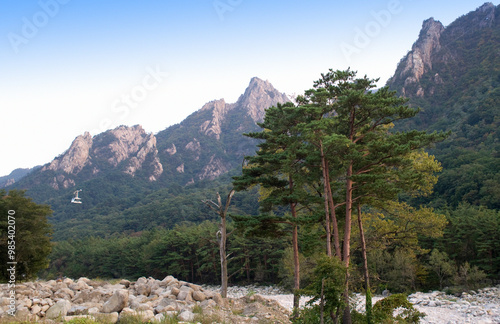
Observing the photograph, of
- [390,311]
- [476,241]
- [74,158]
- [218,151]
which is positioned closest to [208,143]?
[218,151]

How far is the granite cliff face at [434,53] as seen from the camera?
98000 millimetres

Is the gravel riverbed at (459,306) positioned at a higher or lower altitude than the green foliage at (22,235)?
lower

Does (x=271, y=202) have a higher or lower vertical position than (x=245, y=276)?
higher

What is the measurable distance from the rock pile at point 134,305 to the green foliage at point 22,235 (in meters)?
2.80

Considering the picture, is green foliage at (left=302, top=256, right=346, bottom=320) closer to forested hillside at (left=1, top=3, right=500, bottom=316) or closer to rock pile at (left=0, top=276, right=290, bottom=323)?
forested hillside at (left=1, top=3, right=500, bottom=316)

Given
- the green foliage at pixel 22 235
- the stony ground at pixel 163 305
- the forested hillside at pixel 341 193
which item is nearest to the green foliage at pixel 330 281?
the forested hillside at pixel 341 193

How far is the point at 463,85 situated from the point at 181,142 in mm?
125720

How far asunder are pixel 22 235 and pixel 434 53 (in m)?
130

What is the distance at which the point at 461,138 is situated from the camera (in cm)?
6300

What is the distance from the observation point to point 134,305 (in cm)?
1163

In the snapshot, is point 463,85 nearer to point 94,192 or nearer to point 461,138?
point 461,138

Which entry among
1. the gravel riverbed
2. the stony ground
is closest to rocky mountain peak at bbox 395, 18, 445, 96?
the gravel riverbed

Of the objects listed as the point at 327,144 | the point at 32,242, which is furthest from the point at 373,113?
the point at 32,242

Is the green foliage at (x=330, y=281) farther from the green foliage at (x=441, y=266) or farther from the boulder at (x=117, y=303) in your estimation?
the green foliage at (x=441, y=266)
